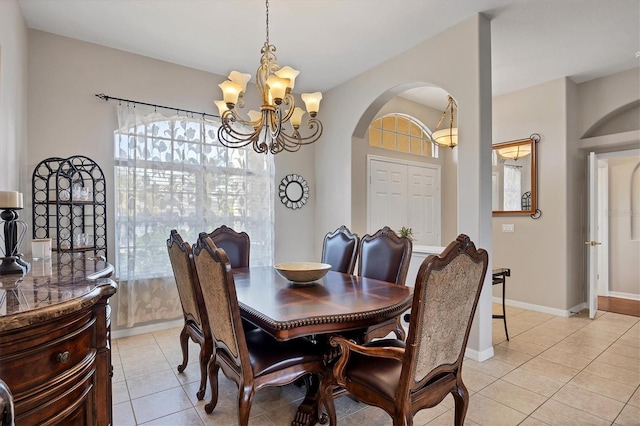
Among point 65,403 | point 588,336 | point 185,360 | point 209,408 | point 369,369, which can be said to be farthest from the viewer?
point 588,336

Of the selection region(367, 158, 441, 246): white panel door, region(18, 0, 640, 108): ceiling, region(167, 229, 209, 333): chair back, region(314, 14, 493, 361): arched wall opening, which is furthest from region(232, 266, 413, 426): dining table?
region(367, 158, 441, 246): white panel door

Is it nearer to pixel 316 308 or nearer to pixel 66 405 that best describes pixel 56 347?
pixel 66 405

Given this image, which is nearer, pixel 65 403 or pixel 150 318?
pixel 65 403

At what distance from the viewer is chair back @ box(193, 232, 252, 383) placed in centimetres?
153

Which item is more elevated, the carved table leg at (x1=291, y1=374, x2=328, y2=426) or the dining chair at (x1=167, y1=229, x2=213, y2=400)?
the dining chair at (x1=167, y1=229, x2=213, y2=400)

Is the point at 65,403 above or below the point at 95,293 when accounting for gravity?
below

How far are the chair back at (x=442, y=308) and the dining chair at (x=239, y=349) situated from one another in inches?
25.0

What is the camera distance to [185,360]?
257cm

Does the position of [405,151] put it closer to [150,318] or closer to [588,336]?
[588,336]

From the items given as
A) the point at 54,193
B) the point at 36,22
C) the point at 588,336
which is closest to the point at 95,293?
the point at 54,193

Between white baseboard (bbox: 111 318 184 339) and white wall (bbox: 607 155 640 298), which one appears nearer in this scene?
white baseboard (bbox: 111 318 184 339)

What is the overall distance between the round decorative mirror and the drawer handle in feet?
11.6

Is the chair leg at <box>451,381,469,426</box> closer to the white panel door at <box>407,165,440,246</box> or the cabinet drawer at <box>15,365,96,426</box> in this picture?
the cabinet drawer at <box>15,365,96,426</box>

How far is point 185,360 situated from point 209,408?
670 mm
